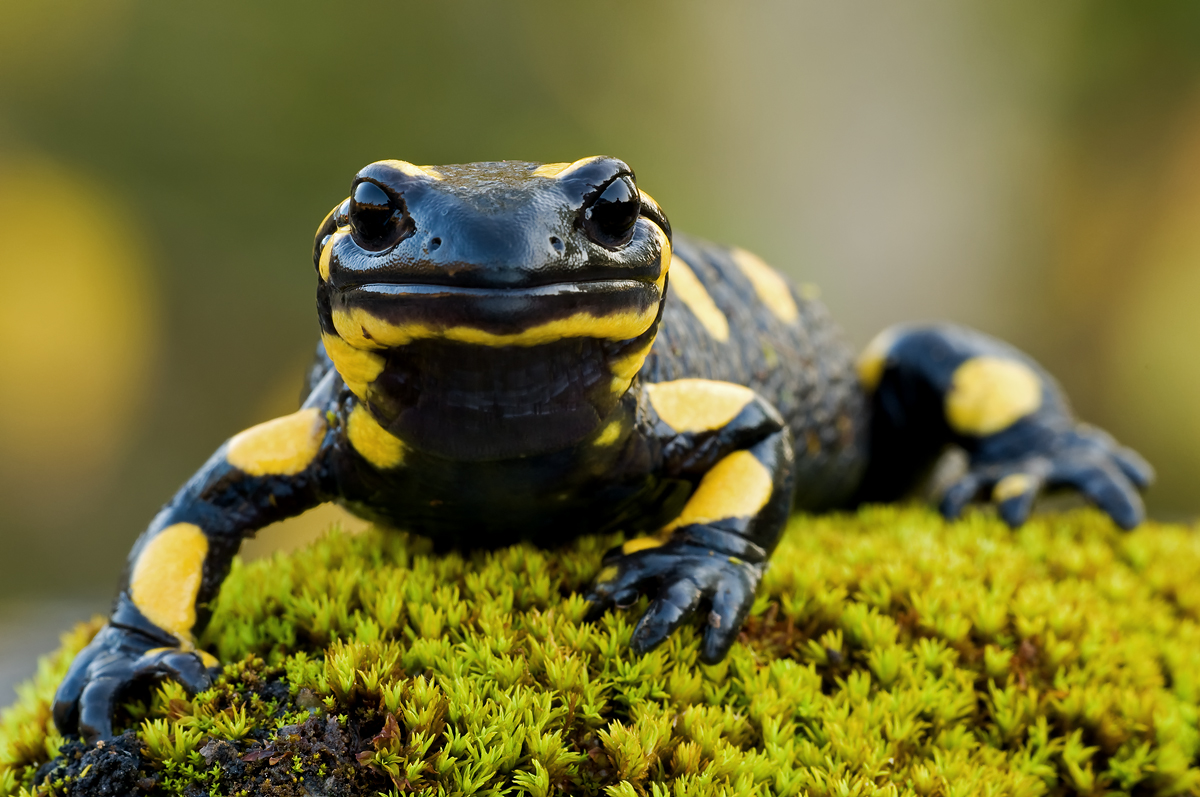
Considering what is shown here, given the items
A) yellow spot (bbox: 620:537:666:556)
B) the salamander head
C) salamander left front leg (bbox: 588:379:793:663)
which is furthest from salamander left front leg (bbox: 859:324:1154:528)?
the salamander head

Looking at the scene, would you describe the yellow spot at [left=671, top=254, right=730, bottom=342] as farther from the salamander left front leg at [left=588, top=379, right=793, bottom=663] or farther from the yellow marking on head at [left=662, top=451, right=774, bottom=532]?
the yellow marking on head at [left=662, top=451, right=774, bottom=532]

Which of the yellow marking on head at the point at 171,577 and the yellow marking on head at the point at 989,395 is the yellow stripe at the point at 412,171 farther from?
the yellow marking on head at the point at 989,395

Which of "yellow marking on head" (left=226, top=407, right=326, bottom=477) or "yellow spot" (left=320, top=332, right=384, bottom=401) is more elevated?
"yellow spot" (left=320, top=332, right=384, bottom=401)

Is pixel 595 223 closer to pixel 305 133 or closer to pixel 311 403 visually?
pixel 311 403

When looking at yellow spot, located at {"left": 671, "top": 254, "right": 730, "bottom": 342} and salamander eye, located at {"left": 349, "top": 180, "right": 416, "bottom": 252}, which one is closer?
salamander eye, located at {"left": 349, "top": 180, "right": 416, "bottom": 252}

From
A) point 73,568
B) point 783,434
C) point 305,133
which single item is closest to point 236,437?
point 783,434

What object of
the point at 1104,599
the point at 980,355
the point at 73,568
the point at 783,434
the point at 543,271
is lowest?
the point at 73,568

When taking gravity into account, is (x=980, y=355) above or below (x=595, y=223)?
below

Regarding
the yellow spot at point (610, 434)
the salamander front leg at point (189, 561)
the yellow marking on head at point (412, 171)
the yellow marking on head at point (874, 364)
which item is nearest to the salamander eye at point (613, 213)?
the yellow marking on head at point (412, 171)
